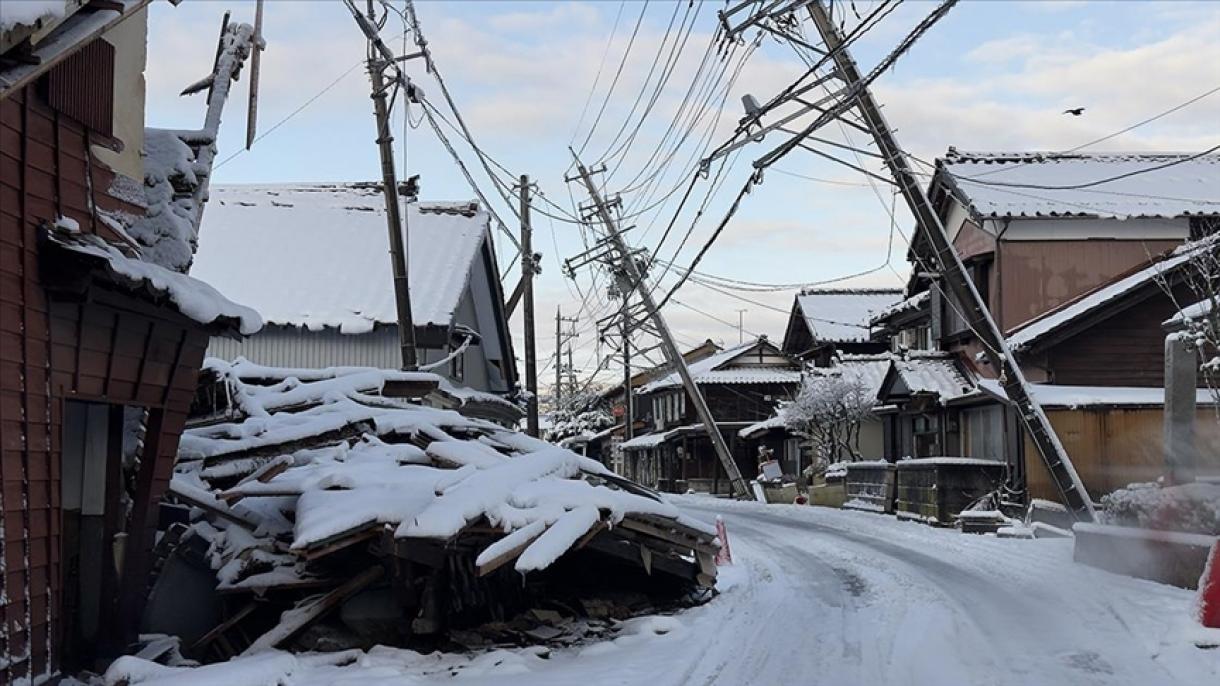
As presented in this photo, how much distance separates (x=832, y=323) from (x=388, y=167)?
115ft

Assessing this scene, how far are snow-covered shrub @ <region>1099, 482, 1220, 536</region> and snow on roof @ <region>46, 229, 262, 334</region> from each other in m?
10.5

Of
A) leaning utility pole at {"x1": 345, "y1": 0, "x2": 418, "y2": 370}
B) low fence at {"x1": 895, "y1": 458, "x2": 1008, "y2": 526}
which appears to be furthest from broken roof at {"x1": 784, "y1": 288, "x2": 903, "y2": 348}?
leaning utility pole at {"x1": 345, "y1": 0, "x2": 418, "y2": 370}

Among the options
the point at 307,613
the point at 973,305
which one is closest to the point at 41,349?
the point at 307,613

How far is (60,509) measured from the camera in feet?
27.7

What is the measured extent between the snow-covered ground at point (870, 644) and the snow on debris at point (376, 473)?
1.05 m

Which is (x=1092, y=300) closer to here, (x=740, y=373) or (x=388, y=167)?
(x=388, y=167)

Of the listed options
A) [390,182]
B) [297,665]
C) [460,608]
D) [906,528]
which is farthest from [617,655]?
[906,528]

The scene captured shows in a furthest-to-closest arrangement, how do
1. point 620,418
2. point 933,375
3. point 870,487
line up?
point 620,418, point 933,375, point 870,487

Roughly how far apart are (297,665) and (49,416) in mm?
2866

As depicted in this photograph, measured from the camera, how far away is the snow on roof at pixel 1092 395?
23562mm

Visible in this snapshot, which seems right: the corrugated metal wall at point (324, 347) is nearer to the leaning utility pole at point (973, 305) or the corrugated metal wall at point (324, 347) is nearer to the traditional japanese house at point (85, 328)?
the leaning utility pole at point (973, 305)

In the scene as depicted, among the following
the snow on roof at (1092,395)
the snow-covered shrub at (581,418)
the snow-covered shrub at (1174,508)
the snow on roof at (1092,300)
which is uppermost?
the snow on roof at (1092,300)

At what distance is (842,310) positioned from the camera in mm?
51594

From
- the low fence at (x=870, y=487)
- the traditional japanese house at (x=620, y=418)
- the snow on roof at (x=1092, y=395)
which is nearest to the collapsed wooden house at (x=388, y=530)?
the snow on roof at (x=1092, y=395)
